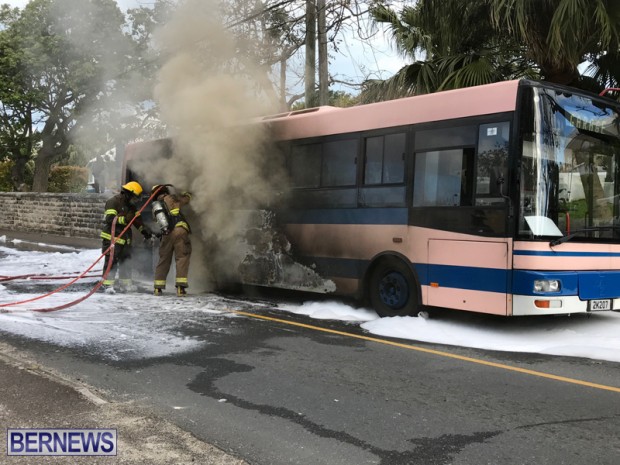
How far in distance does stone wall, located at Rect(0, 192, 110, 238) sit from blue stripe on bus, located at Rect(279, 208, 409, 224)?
1256 cm

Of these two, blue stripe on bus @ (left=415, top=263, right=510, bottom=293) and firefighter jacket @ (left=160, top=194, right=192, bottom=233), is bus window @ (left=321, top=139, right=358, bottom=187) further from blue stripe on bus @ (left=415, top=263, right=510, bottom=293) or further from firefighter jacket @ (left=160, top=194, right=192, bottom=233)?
firefighter jacket @ (left=160, top=194, right=192, bottom=233)

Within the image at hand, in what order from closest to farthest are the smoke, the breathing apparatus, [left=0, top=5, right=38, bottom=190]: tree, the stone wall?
the smoke, the breathing apparatus, the stone wall, [left=0, top=5, right=38, bottom=190]: tree

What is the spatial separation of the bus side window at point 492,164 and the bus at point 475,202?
0.01 m

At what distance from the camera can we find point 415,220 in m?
7.23

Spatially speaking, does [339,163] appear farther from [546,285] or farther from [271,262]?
[546,285]

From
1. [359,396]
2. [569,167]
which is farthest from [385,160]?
[359,396]

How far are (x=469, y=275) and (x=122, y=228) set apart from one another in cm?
647

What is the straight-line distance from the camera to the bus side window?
20.8 feet

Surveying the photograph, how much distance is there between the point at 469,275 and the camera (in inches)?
259

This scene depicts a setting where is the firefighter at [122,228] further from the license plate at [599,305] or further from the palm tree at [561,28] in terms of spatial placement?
the license plate at [599,305]

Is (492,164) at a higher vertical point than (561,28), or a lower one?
lower

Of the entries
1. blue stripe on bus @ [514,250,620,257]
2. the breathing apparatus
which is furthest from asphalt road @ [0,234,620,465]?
the breathing apparatus

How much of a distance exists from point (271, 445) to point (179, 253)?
21.2 feet

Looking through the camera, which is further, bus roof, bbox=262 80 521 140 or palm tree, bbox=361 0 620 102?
palm tree, bbox=361 0 620 102
